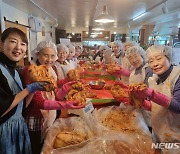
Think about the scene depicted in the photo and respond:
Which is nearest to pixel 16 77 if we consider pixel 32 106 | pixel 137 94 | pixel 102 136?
pixel 32 106

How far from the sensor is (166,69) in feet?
4.14

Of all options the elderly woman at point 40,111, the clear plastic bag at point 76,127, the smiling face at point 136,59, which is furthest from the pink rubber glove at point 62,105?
the smiling face at point 136,59

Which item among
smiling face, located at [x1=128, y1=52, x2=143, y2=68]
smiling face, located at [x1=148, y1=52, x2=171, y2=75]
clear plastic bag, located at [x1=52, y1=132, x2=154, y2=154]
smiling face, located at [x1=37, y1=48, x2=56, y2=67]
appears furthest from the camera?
smiling face, located at [x1=128, y1=52, x2=143, y2=68]

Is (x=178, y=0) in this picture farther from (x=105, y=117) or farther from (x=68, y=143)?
(x=68, y=143)

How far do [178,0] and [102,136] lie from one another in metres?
4.08

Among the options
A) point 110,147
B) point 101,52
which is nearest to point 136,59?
point 110,147

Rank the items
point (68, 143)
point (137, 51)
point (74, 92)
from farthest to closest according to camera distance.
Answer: point (137, 51)
point (74, 92)
point (68, 143)

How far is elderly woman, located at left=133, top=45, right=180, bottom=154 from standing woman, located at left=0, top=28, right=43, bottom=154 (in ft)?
2.59

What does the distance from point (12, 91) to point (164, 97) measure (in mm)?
967

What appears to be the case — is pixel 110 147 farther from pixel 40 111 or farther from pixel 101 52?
pixel 101 52

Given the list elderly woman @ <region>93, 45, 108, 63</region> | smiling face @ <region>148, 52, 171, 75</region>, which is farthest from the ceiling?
smiling face @ <region>148, 52, 171, 75</region>

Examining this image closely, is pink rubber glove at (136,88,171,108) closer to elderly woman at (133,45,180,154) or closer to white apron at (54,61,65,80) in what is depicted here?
elderly woman at (133,45,180,154)

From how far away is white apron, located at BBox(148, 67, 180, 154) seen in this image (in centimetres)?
120

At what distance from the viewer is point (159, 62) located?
4.19 ft
